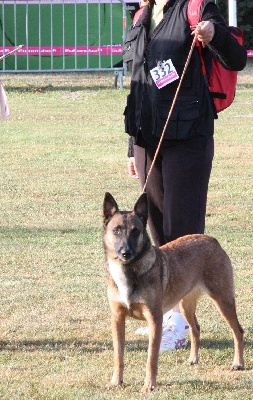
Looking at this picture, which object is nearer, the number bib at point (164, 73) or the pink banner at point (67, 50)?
the number bib at point (164, 73)

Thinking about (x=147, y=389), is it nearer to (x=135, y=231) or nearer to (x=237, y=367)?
(x=237, y=367)

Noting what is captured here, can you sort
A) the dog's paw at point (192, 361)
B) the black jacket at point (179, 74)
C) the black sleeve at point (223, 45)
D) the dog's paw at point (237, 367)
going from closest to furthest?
the black sleeve at point (223, 45) < the black jacket at point (179, 74) < the dog's paw at point (237, 367) < the dog's paw at point (192, 361)

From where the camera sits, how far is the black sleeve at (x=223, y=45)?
4.89 metres

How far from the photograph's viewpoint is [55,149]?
13375mm

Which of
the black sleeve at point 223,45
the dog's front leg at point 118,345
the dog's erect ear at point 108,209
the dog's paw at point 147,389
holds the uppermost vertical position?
the black sleeve at point 223,45

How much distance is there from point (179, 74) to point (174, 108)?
18 cm

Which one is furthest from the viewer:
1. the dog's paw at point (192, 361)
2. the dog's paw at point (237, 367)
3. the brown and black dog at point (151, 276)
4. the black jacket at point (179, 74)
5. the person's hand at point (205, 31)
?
the dog's paw at point (192, 361)

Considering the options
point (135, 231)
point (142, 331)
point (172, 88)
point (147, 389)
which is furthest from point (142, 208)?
point (142, 331)

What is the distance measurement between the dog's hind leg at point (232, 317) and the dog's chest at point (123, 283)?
1.93ft

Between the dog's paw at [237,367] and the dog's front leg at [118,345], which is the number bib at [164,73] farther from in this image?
the dog's paw at [237,367]

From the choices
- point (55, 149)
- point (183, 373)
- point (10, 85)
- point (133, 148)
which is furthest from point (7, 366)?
point (10, 85)

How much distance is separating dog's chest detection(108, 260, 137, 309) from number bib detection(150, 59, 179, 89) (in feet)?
3.45

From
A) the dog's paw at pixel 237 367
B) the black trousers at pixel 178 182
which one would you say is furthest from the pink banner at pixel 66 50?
the dog's paw at pixel 237 367

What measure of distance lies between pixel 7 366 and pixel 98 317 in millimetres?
1095
